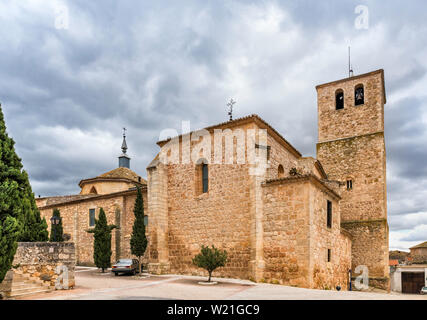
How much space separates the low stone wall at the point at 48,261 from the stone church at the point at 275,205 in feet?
20.2

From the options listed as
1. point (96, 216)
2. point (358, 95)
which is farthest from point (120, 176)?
point (358, 95)

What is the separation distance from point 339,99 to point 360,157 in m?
5.36

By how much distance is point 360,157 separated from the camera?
2477 cm

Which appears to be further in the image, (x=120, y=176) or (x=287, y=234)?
(x=120, y=176)

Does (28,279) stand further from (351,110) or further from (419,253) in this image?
(419,253)

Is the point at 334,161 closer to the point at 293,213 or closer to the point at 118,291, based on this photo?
the point at 293,213

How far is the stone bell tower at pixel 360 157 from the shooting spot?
75.1 ft

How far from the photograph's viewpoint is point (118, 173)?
29797 mm

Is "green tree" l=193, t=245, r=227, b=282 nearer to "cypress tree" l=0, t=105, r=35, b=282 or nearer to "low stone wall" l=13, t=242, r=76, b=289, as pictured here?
"low stone wall" l=13, t=242, r=76, b=289

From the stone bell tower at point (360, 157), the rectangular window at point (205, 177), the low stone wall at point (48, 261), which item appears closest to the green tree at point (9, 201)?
the low stone wall at point (48, 261)

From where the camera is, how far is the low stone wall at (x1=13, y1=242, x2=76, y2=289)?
35.1 ft
